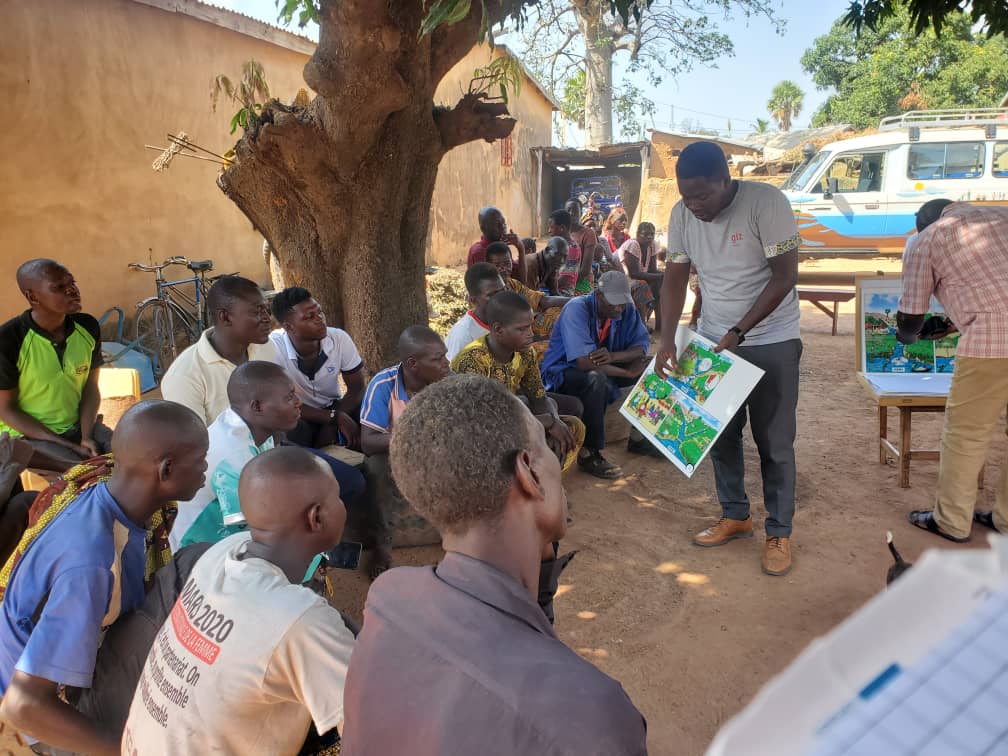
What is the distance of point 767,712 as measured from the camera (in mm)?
402

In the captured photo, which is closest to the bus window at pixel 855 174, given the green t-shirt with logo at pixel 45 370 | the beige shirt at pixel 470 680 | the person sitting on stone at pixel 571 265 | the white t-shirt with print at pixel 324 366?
the person sitting on stone at pixel 571 265

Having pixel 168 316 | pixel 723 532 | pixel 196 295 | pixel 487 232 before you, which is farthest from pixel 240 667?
pixel 196 295

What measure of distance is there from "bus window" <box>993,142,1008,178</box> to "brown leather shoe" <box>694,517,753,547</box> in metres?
12.3

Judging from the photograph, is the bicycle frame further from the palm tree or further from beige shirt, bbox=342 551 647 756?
the palm tree

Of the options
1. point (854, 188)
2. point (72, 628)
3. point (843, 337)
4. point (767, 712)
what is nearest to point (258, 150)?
point (72, 628)

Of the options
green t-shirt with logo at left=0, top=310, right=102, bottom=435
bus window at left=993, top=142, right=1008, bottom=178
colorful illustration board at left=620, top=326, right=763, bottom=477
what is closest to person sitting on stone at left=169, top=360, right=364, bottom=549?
green t-shirt with logo at left=0, top=310, right=102, bottom=435

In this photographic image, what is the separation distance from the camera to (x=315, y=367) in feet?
13.0

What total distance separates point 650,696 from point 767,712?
8.36 ft

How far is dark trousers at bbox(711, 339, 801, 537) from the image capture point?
130 inches

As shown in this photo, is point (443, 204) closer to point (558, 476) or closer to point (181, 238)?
point (181, 238)

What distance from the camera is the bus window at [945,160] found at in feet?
41.3

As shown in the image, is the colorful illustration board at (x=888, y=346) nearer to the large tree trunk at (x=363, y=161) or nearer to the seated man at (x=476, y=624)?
the large tree trunk at (x=363, y=161)

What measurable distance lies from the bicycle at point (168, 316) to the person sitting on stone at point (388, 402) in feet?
15.7

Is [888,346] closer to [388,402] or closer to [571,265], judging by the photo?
[388,402]
